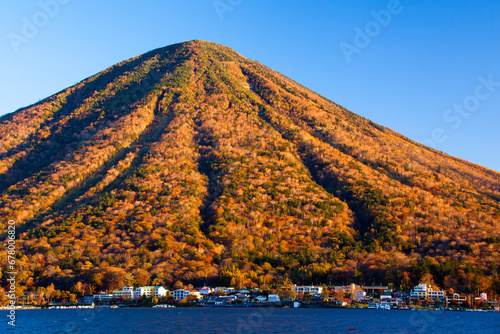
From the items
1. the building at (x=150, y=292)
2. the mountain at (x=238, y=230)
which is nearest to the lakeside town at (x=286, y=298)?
the building at (x=150, y=292)

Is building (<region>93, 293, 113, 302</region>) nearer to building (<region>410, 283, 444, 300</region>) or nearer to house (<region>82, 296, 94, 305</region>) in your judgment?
house (<region>82, 296, 94, 305</region>)

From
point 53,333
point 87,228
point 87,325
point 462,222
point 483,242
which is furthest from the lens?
point 462,222

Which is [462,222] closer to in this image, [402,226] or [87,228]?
[402,226]

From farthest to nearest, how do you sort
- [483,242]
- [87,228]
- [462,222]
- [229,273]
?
[462,222] < [87,228] < [483,242] < [229,273]

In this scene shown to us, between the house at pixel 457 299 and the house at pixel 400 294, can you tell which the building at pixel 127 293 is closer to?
the house at pixel 400 294

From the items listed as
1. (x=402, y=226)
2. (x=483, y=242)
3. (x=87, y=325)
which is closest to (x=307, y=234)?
(x=402, y=226)

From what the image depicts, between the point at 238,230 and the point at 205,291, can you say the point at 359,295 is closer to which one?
the point at 205,291

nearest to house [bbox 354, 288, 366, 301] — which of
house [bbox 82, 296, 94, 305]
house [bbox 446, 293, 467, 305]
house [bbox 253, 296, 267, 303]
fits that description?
house [bbox 446, 293, 467, 305]
